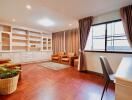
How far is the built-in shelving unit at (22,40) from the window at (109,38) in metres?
4.24


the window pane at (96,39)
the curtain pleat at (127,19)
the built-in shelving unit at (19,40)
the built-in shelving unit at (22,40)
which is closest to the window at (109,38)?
the window pane at (96,39)

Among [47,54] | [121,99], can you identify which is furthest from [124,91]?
[47,54]

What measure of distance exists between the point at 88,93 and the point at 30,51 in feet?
16.9

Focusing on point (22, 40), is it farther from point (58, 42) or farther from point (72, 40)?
point (72, 40)

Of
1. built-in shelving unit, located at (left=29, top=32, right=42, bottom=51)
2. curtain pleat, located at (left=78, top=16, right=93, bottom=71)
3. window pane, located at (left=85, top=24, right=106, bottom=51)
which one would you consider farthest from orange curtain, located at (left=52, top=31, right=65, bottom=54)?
window pane, located at (left=85, top=24, right=106, bottom=51)

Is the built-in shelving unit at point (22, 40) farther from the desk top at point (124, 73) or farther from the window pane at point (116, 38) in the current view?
the desk top at point (124, 73)

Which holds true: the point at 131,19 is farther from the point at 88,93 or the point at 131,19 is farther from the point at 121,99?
the point at 121,99

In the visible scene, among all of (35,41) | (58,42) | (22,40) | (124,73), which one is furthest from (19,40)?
(124,73)

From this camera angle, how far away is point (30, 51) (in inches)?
247

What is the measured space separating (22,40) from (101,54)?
17.0 feet

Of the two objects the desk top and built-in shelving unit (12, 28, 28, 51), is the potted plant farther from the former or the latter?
built-in shelving unit (12, 28, 28, 51)

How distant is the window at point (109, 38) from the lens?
320 centimetres

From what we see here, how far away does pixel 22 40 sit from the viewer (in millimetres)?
6195

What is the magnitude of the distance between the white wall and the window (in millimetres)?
201
